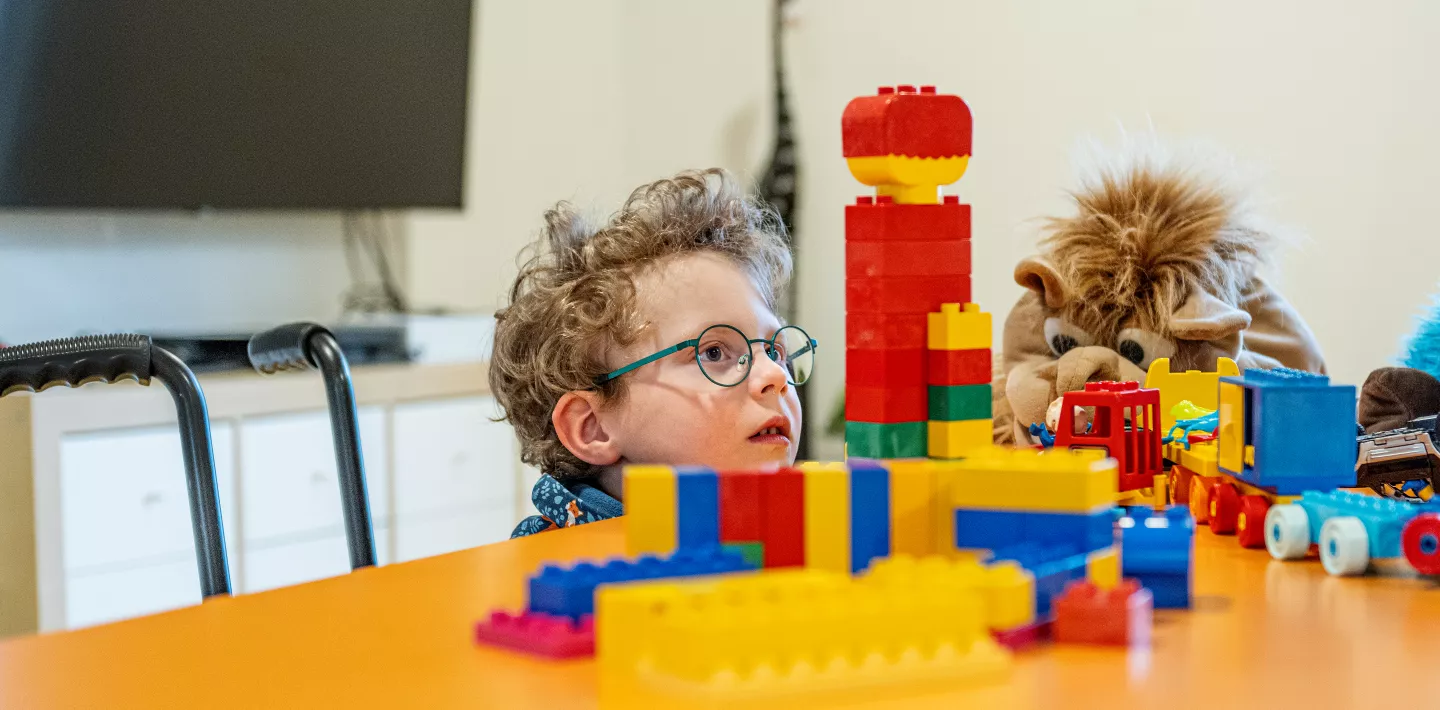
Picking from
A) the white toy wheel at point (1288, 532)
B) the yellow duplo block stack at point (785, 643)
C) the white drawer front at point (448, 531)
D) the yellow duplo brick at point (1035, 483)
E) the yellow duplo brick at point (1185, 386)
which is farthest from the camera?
the white drawer front at point (448, 531)

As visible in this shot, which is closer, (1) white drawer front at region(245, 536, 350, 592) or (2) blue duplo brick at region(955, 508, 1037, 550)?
(2) blue duplo brick at region(955, 508, 1037, 550)

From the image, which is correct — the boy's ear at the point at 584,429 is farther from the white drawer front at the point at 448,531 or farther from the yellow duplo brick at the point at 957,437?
the white drawer front at the point at 448,531

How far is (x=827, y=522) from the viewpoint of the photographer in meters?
0.57

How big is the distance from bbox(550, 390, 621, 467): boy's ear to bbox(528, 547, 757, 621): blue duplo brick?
1.74ft

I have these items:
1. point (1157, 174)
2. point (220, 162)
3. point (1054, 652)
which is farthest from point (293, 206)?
point (1054, 652)

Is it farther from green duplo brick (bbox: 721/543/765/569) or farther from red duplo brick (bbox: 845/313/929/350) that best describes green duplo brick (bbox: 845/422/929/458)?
green duplo brick (bbox: 721/543/765/569)

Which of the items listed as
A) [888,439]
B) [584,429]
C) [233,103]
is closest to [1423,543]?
[888,439]

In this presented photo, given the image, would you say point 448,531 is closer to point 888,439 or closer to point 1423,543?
point 888,439

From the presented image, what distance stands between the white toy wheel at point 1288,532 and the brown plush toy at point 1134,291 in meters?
0.53

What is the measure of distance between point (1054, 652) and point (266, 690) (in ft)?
0.97

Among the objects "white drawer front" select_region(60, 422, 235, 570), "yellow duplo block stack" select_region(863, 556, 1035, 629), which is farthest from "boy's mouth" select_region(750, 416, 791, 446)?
"white drawer front" select_region(60, 422, 235, 570)

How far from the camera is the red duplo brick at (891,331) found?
696 mm

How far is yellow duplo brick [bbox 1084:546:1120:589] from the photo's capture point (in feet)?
1.84

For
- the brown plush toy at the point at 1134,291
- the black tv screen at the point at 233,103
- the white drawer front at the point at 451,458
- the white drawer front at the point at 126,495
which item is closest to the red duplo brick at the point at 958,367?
the brown plush toy at the point at 1134,291
